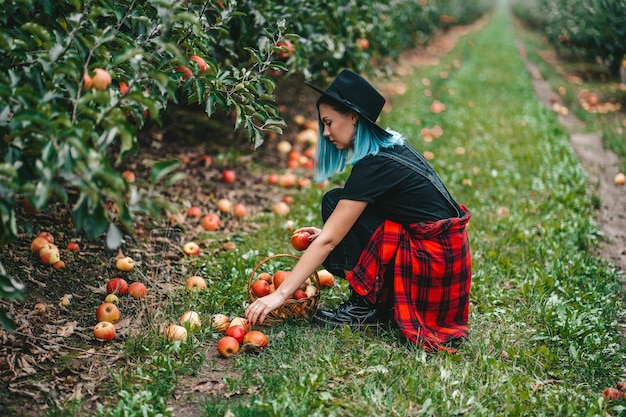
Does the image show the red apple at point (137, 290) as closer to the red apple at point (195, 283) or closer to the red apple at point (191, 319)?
the red apple at point (195, 283)

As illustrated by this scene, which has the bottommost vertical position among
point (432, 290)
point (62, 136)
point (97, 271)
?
point (97, 271)

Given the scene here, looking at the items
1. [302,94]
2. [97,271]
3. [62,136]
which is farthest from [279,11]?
[302,94]

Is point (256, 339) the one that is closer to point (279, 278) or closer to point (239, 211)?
point (279, 278)

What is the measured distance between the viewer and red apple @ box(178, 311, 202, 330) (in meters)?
3.03

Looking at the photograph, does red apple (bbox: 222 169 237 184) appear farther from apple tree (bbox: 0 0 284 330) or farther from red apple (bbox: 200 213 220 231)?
apple tree (bbox: 0 0 284 330)

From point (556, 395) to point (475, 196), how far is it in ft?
10.0

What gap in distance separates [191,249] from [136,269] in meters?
0.60

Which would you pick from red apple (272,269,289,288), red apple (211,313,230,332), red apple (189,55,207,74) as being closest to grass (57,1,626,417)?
red apple (211,313,230,332)

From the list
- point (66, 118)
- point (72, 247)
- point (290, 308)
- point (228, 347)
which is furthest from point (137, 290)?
point (66, 118)

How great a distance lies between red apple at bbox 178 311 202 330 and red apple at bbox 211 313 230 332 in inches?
3.0

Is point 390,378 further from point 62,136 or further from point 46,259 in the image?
point 46,259

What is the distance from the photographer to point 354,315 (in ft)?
10.7

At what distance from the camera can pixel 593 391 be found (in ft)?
9.12

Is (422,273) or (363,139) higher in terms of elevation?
(363,139)
